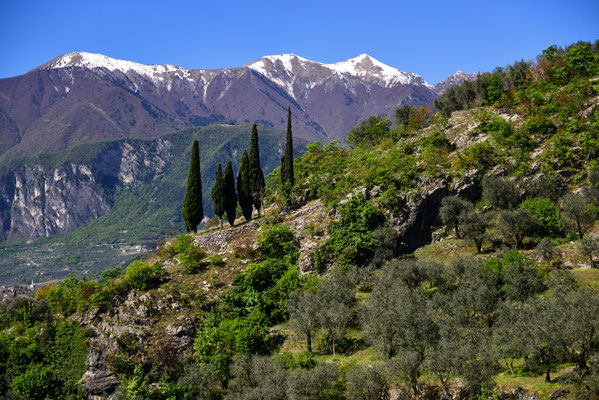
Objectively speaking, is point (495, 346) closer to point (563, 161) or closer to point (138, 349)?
point (138, 349)

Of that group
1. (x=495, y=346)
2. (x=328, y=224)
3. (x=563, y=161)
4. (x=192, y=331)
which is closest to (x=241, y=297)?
(x=192, y=331)

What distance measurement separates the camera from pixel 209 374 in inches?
1010

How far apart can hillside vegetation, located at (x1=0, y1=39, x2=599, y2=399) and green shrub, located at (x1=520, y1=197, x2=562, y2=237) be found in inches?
6.6

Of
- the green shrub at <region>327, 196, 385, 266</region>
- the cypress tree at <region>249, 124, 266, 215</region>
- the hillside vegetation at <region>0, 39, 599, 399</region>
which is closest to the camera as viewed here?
the hillside vegetation at <region>0, 39, 599, 399</region>

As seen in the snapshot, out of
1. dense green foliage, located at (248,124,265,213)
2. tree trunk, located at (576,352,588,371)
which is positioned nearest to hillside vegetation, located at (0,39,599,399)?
tree trunk, located at (576,352,588,371)

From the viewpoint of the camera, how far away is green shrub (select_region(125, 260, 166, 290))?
34.5 m

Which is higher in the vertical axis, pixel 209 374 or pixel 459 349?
pixel 459 349

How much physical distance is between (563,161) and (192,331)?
40349mm

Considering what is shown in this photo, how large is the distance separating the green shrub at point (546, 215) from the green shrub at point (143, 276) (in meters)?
36.3

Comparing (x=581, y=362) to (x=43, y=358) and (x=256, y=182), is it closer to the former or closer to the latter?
(x=43, y=358)

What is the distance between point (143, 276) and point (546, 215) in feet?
127

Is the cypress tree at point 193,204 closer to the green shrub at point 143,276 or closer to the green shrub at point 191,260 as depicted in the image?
the green shrub at point 191,260

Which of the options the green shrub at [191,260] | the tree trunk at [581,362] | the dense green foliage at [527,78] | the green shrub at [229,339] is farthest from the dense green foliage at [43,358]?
the dense green foliage at [527,78]

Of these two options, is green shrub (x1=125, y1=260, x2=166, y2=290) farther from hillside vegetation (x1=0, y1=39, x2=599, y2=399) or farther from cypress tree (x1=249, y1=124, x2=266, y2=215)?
cypress tree (x1=249, y1=124, x2=266, y2=215)
